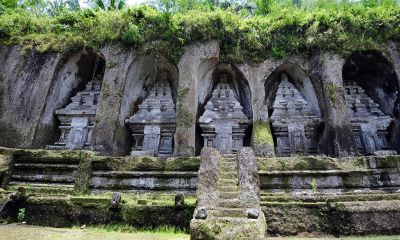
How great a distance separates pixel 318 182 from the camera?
6.96 metres

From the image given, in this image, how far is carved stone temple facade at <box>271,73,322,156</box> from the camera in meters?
10.8

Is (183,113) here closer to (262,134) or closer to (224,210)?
(262,134)

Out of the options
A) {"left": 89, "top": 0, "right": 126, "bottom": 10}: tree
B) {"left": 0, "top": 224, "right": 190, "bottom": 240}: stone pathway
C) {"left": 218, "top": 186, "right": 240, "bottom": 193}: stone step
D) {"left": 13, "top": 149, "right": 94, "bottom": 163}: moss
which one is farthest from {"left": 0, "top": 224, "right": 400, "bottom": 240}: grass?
{"left": 89, "top": 0, "right": 126, "bottom": 10}: tree

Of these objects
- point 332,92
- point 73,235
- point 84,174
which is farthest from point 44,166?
point 332,92

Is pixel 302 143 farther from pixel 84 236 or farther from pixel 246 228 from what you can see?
pixel 84 236

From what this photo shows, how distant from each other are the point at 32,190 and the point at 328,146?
27.1 feet

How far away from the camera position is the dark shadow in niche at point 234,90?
11.4 m

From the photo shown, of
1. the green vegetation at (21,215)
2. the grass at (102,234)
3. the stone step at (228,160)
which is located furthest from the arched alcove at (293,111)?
the green vegetation at (21,215)

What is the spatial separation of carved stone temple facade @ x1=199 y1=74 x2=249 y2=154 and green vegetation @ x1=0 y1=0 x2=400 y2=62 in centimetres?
183

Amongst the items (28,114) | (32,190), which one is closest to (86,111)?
(28,114)

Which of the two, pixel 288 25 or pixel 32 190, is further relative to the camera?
pixel 288 25

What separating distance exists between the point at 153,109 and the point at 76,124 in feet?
9.38

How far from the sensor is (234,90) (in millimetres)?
12320

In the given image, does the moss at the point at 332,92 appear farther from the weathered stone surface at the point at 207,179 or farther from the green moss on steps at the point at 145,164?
the green moss on steps at the point at 145,164
